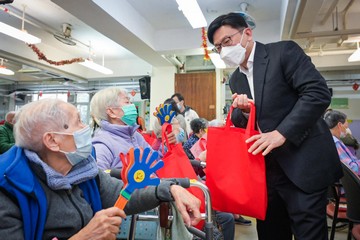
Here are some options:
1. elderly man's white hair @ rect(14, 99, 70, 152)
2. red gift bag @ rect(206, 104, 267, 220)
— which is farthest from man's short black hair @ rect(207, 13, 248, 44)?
elderly man's white hair @ rect(14, 99, 70, 152)

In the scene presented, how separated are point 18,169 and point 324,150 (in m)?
1.11

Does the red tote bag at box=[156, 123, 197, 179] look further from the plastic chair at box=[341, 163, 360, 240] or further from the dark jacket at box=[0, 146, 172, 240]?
the plastic chair at box=[341, 163, 360, 240]

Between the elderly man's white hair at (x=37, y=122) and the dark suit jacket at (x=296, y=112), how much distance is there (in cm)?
83

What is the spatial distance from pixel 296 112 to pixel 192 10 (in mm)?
2705

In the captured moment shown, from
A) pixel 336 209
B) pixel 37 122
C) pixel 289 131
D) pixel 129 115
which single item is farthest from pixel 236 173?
pixel 336 209

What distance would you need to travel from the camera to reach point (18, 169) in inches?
32.1

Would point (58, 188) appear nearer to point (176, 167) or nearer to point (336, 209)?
point (176, 167)

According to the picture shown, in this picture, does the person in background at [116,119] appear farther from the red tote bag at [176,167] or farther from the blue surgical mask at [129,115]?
the red tote bag at [176,167]

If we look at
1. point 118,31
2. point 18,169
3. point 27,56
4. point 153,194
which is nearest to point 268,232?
point 153,194

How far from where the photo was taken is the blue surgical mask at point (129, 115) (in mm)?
1924

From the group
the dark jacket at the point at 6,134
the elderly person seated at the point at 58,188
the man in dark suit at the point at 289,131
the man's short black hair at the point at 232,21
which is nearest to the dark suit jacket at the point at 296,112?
the man in dark suit at the point at 289,131

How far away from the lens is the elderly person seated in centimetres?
81

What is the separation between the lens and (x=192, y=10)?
3.40 m

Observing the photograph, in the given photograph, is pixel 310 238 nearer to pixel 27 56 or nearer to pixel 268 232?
pixel 268 232
